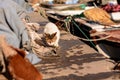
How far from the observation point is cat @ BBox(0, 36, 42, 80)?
380 centimetres

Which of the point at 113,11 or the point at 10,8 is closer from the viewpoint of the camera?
the point at 10,8

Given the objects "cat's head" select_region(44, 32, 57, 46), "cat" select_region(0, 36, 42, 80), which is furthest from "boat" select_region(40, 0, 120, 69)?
"cat" select_region(0, 36, 42, 80)

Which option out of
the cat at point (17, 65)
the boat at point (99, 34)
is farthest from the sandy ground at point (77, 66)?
the boat at point (99, 34)

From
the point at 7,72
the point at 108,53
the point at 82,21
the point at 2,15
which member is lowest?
the point at 108,53

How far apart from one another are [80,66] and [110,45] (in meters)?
4.18

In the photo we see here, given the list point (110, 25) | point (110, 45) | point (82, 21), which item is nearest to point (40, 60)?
point (110, 45)

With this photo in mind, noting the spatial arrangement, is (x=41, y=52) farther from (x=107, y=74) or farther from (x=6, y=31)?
(x=107, y=74)

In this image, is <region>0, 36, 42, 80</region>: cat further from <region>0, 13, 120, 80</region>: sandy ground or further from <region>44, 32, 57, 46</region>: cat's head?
<region>44, 32, 57, 46</region>: cat's head

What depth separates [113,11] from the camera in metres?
11.5

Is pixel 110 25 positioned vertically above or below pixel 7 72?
below

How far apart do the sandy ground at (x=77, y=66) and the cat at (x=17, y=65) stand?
0.66ft

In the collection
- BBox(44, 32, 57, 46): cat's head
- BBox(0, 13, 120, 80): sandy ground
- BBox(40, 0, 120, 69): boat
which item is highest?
BBox(44, 32, 57, 46): cat's head

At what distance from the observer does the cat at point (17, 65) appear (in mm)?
3804

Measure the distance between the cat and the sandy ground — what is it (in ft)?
0.66
